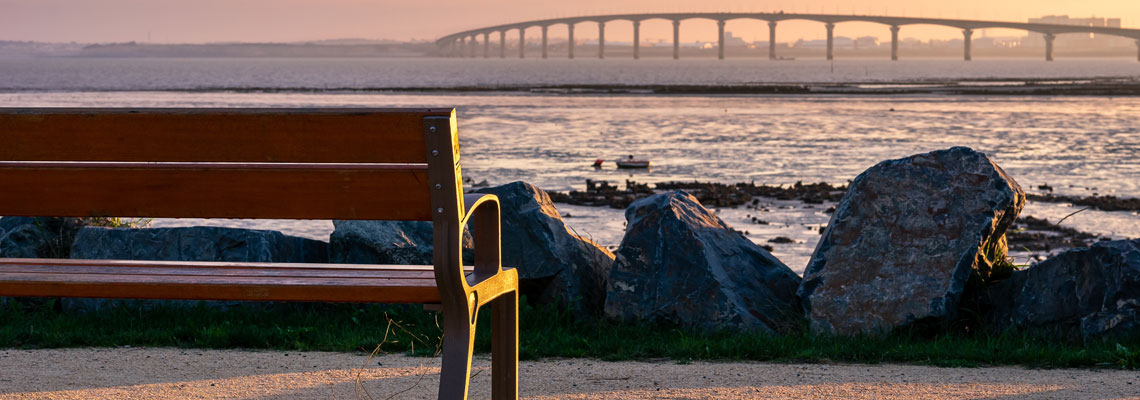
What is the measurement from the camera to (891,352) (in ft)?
15.5

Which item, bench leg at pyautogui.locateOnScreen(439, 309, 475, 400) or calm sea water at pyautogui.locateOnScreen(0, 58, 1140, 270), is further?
calm sea water at pyautogui.locateOnScreen(0, 58, 1140, 270)

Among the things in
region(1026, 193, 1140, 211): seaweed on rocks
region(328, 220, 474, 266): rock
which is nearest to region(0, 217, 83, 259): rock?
region(328, 220, 474, 266): rock

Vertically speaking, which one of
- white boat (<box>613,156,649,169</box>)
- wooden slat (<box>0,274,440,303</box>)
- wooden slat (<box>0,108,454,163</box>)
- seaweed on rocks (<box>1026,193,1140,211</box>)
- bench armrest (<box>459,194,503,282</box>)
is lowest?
seaweed on rocks (<box>1026,193,1140,211</box>)

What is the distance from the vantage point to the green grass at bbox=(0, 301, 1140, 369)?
4.70 meters

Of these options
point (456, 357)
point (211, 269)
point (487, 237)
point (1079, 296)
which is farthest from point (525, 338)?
point (1079, 296)

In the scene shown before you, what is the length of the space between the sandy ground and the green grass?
13 centimetres

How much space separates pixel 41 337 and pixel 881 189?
3950 millimetres

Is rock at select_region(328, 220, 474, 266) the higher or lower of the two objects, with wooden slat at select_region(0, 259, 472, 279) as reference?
lower

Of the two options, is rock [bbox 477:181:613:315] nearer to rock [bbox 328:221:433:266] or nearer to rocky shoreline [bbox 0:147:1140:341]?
rocky shoreline [bbox 0:147:1140:341]

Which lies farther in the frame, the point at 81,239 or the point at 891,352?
the point at 81,239

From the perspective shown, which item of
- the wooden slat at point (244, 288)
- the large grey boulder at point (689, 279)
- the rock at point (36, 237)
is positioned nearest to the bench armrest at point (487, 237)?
the wooden slat at point (244, 288)

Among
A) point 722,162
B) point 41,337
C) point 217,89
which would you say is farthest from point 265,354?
point 217,89

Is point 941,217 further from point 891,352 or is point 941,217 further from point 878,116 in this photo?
point 878,116

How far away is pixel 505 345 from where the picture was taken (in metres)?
3.55
